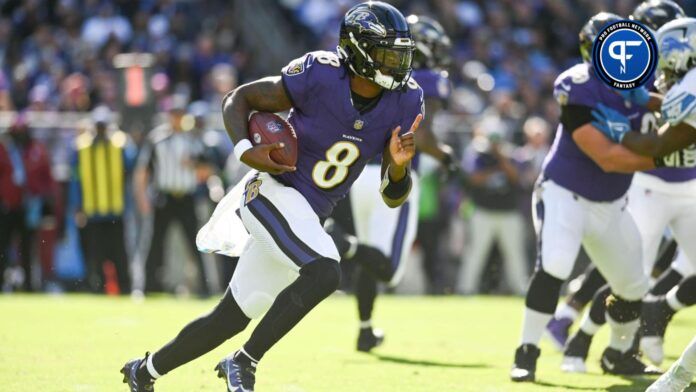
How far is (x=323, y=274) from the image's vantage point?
5.39 m

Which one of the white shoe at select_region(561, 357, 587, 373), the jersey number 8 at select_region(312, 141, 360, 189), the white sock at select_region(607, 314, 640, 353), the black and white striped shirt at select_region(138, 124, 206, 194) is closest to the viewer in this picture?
the jersey number 8 at select_region(312, 141, 360, 189)

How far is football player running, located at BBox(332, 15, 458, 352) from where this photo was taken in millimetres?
8219

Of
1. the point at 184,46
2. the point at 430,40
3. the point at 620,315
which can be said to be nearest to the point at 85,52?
the point at 184,46

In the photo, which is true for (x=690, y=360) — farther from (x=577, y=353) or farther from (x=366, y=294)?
(x=366, y=294)

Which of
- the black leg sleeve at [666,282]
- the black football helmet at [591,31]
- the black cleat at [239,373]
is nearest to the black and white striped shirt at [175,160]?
the black leg sleeve at [666,282]

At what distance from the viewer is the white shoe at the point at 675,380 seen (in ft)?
17.9

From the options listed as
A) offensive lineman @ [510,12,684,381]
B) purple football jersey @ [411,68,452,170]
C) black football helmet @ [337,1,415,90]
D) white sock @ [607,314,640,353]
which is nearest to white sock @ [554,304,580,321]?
white sock @ [607,314,640,353]

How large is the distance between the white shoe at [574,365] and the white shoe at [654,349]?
0.55m

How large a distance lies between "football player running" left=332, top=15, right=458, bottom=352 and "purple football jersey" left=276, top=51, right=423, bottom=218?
2.38 meters

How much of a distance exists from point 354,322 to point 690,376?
4.96 meters

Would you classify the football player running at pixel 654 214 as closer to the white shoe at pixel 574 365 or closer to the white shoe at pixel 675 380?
the white shoe at pixel 574 365

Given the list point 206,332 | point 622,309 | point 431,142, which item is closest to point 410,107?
point 206,332

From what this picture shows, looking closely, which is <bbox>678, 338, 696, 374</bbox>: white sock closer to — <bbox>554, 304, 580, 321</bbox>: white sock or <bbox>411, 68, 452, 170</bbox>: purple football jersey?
<bbox>554, 304, 580, 321</bbox>: white sock

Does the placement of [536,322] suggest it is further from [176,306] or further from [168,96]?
[168,96]
